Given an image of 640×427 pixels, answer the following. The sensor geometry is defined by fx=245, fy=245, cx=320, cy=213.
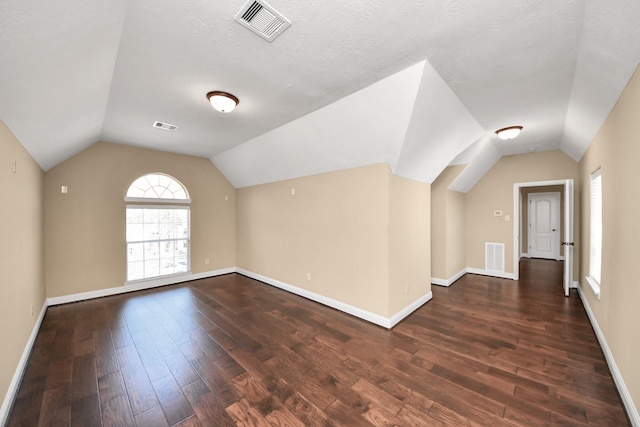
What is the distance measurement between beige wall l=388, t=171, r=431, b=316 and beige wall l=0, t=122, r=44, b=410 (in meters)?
3.60

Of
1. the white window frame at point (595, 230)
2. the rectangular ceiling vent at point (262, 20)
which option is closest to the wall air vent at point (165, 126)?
the rectangular ceiling vent at point (262, 20)

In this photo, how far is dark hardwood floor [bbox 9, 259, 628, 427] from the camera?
5.82ft

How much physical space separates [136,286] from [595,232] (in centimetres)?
723

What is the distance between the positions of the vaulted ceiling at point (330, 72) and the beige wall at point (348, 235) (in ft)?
1.34

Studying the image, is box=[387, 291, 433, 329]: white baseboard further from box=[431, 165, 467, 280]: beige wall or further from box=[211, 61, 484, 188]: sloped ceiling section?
box=[211, 61, 484, 188]: sloped ceiling section

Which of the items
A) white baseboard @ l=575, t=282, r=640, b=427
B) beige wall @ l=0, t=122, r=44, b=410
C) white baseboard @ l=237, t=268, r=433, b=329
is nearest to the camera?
white baseboard @ l=575, t=282, r=640, b=427

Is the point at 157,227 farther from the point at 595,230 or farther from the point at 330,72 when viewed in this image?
the point at 595,230

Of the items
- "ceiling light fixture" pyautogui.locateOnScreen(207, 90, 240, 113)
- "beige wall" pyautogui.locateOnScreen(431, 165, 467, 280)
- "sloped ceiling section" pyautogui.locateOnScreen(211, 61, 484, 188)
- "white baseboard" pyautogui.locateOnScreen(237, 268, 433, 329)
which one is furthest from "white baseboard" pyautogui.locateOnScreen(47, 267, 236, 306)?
"beige wall" pyautogui.locateOnScreen(431, 165, 467, 280)

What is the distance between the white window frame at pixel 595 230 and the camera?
302 centimetres

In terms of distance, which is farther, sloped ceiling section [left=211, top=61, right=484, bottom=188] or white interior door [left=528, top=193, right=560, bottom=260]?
white interior door [left=528, top=193, right=560, bottom=260]

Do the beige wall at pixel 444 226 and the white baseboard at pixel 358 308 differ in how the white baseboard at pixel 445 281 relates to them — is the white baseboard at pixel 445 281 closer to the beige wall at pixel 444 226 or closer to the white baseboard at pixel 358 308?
the beige wall at pixel 444 226

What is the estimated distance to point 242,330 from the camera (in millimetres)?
3051

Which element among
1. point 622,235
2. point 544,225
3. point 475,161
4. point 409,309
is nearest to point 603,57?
point 622,235

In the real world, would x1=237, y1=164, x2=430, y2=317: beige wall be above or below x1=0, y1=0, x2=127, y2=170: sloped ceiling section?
below
